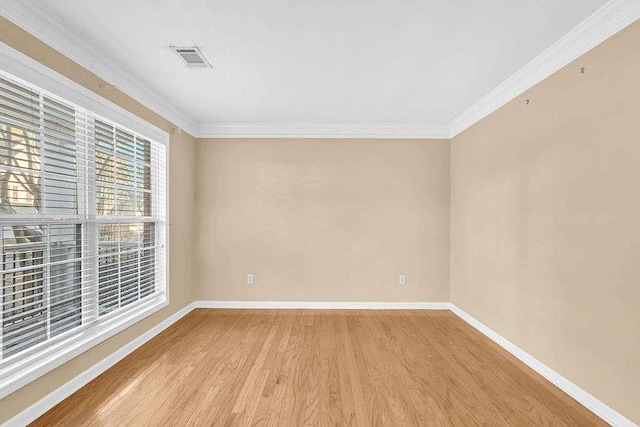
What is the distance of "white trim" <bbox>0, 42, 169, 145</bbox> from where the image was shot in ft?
5.93

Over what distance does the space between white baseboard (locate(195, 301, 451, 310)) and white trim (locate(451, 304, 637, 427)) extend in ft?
2.87

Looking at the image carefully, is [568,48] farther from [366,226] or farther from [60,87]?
[60,87]

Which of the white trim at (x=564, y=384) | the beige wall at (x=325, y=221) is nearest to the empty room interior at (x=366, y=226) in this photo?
the white trim at (x=564, y=384)

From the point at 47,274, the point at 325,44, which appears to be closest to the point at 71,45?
the point at 47,274

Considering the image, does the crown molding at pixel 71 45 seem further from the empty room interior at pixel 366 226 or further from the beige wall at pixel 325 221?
the beige wall at pixel 325 221

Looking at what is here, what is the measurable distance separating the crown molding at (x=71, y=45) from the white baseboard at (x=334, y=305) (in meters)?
2.69

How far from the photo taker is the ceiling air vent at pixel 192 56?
2.38 meters

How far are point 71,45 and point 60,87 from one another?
1.12 ft

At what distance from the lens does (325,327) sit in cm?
358

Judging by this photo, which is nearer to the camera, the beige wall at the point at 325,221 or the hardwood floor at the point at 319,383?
the hardwood floor at the point at 319,383

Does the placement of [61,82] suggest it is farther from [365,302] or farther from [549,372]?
[549,372]

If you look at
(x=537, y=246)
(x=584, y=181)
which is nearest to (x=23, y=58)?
(x=584, y=181)

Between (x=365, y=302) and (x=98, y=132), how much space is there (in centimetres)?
365

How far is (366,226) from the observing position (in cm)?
432
